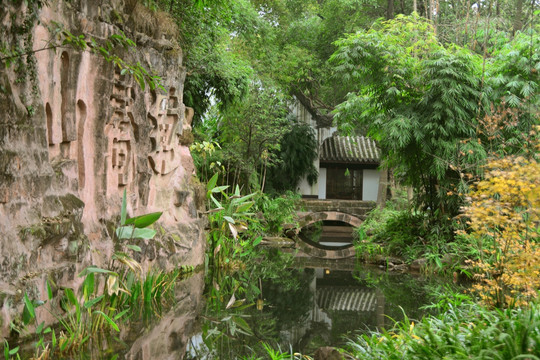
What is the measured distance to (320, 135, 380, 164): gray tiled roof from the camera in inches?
A: 967

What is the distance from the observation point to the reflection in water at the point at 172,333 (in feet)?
17.5

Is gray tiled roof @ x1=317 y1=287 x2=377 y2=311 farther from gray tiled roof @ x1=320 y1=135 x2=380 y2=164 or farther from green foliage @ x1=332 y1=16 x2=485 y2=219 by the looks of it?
gray tiled roof @ x1=320 y1=135 x2=380 y2=164

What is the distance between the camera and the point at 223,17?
479 inches

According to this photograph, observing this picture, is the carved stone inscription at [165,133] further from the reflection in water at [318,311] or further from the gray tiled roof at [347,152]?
the gray tiled roof at [347,152]

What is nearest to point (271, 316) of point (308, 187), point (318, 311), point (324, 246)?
point (318, 311)

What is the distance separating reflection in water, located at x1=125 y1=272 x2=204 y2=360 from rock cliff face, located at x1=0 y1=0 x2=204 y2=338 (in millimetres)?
887

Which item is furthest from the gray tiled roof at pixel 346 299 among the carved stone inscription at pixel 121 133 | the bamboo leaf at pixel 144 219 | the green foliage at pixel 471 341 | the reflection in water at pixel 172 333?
the carved stone inscription at pixel 121 133

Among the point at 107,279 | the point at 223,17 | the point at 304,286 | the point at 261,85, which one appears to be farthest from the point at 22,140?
the point at 261,85

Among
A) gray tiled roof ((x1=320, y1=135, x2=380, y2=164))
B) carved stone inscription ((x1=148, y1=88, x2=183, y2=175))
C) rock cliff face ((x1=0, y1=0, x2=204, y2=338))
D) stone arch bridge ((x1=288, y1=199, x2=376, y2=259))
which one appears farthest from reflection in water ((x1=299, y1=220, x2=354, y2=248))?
rock cliff face ((x1=0, y1=0, x2=204, y2=338))

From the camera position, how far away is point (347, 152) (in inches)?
985

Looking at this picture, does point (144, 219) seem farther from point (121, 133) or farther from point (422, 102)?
point (422, 102)

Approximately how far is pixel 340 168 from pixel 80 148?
19.7 meters

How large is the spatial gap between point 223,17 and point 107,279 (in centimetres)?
795

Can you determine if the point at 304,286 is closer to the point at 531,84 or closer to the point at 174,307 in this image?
the point at 174,307
